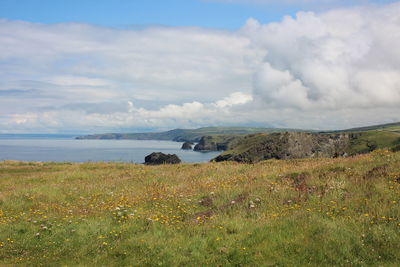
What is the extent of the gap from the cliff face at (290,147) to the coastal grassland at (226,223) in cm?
12668

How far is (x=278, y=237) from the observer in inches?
402

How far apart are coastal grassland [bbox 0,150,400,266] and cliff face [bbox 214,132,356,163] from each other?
416 ft

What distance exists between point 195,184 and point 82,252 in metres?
10.4

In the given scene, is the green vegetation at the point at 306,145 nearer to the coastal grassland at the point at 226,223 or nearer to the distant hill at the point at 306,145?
the distant hill at the point at 306,145

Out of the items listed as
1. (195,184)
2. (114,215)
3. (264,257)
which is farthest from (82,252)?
(195,184)

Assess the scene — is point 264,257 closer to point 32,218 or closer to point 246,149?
point 32,218

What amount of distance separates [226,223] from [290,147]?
144220 mm

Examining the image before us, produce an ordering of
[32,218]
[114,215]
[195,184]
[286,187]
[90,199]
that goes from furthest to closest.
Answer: [195,184]
[90,199]
[286,187]
[32,218]
[114,215]

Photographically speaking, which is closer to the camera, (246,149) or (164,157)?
(164,157)

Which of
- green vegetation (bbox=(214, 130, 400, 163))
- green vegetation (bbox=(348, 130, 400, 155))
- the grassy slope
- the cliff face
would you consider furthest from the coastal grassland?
green vegetation (bbox=(348, 130, 400, 155))

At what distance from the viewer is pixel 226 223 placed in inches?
463

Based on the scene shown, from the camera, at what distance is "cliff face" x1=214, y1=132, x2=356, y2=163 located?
147000mm

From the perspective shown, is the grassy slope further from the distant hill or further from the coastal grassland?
the coastal grassland

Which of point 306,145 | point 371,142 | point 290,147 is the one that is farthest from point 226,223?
point 371,142
